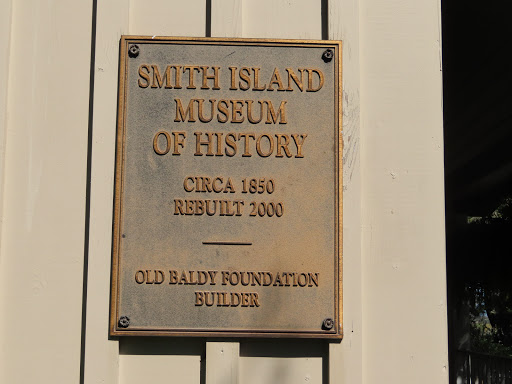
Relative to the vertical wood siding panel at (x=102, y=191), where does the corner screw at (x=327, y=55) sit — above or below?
above

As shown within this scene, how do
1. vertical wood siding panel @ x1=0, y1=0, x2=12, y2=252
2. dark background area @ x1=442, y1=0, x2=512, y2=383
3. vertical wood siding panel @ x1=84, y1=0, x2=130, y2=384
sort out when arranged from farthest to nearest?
dark background area @ x1=442, y1=0, x2=512, y2=383 → vertical wood siding panel @ x1=0, y1=0, x2=12, y2=252 → vertical wood siding panel @ x1=84, y1=0, x2=130, y2=384

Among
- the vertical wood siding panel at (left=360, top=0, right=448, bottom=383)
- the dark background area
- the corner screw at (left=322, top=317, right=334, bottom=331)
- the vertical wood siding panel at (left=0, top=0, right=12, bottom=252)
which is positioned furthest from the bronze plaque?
the dark background area

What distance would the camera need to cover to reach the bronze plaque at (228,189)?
3621 mm

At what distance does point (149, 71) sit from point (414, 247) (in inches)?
64.4

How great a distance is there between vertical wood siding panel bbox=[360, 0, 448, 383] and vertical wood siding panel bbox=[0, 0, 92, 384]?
4.82 ft

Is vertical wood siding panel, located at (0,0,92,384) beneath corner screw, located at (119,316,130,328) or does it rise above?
above

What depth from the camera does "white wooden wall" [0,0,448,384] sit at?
11.9 feet

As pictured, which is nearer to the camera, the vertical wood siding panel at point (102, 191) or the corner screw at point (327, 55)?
the vertical wood siding panel at point (102, 191)

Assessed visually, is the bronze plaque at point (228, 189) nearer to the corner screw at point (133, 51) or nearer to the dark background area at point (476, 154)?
the corner screw at point (133, 51)

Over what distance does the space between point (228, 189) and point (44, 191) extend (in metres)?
0.94

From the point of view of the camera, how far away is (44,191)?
3.75 m

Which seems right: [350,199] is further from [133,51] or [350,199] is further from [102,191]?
[133,51]

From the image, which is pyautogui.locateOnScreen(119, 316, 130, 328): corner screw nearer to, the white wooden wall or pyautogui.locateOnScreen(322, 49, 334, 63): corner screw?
the white wooden wall

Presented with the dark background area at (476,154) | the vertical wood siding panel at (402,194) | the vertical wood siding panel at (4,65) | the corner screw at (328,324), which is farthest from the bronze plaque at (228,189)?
the dark background area at (476,154)
